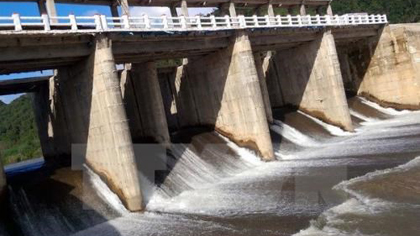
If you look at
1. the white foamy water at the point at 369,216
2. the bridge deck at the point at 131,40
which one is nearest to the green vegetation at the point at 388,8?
the bridge deck at the point at 131,40

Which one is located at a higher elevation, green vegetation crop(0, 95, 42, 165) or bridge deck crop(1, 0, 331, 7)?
Answer: bridge deck crop(1, 0, 331, 7)

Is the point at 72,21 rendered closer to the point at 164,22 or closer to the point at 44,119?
the point at 164,22

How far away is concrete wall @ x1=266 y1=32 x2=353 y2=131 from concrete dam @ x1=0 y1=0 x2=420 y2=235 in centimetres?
10

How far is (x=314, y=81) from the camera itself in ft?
107

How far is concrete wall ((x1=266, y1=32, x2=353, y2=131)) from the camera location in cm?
3117

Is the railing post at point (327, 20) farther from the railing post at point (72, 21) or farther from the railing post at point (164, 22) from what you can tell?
the railing post at point (72, 21)

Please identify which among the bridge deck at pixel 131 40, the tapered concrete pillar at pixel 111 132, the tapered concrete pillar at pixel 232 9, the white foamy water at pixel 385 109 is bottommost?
the white foamy water at pixel 385 109

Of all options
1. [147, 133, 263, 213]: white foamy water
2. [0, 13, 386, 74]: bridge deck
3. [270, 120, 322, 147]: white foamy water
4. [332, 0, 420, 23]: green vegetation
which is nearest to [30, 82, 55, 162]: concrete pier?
[0, 13, 386, 74]: bridge deck

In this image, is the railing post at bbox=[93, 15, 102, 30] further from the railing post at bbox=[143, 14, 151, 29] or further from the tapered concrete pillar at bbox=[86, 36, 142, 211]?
the railing post at bbox=[143, 14, 151, 29]

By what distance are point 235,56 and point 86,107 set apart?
9386 millimetres

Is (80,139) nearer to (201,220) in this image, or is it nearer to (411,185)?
(201,220)

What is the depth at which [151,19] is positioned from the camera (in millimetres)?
21078

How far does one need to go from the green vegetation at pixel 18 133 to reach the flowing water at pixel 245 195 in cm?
3694

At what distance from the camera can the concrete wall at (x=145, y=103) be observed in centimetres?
2492
